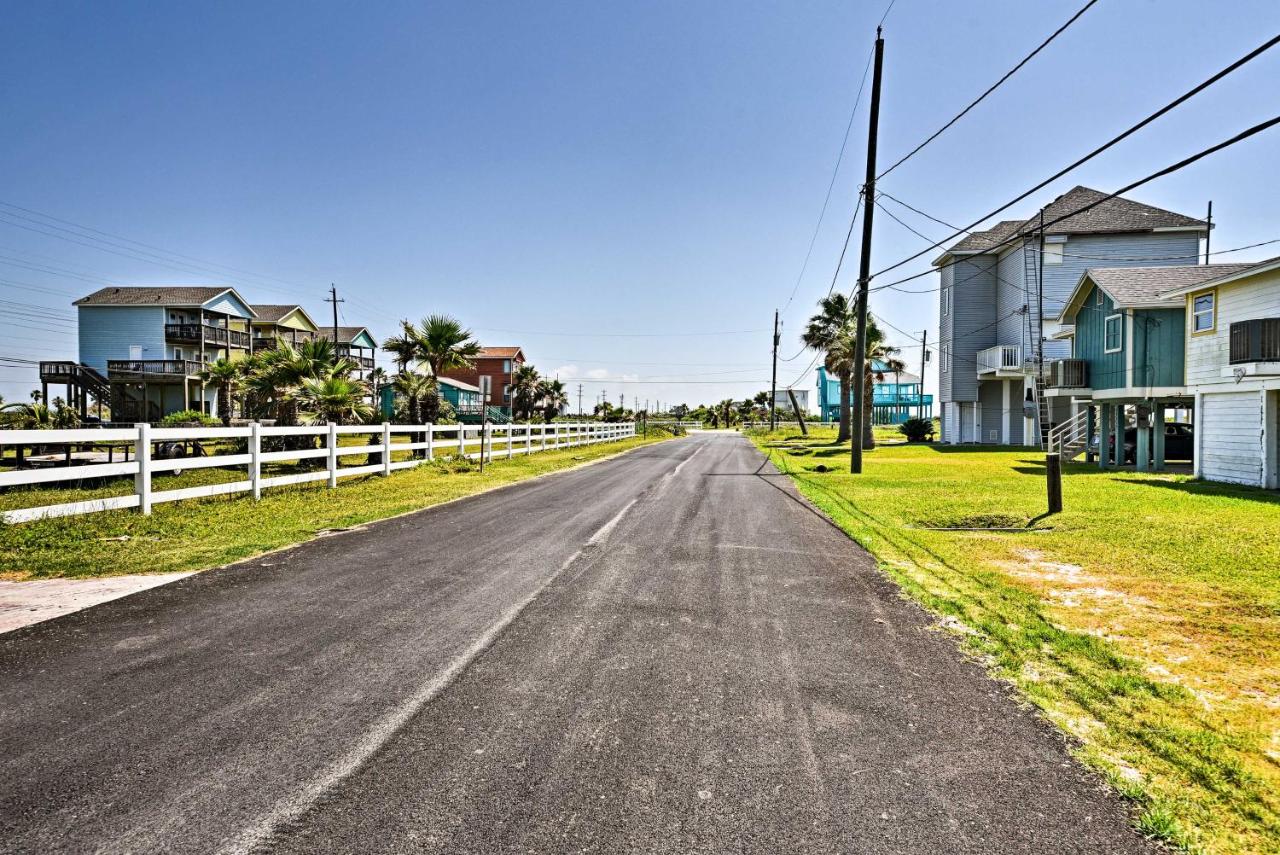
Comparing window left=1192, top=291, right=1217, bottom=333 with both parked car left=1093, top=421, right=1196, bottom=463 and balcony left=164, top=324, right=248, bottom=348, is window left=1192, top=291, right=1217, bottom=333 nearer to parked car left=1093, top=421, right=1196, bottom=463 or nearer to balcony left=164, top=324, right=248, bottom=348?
parked car left=1093, top=421, right=1196, bottom=463

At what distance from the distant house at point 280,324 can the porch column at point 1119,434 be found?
52.8 m

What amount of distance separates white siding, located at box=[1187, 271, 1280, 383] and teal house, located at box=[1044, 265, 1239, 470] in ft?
3.72

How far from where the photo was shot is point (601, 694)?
4066 mm

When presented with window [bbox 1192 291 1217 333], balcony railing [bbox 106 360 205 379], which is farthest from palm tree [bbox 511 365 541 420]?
window [bbox 1192 291 1217 333]

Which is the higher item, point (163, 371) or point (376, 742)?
point (163, 371)

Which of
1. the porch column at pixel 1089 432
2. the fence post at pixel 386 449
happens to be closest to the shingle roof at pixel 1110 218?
the porch column at pixel 1089 432

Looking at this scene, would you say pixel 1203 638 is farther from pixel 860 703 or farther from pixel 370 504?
pixel 370 504

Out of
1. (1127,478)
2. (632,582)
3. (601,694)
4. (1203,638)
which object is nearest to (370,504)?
(632,582)

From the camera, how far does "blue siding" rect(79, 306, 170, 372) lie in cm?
4728

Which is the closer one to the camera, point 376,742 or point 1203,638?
point 376,742

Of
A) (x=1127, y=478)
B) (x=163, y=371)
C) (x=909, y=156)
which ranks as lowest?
(x=1127, y=478)

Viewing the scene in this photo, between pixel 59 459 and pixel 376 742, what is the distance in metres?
21.4

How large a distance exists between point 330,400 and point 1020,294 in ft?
112

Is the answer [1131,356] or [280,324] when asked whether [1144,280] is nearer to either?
[1131,356]
